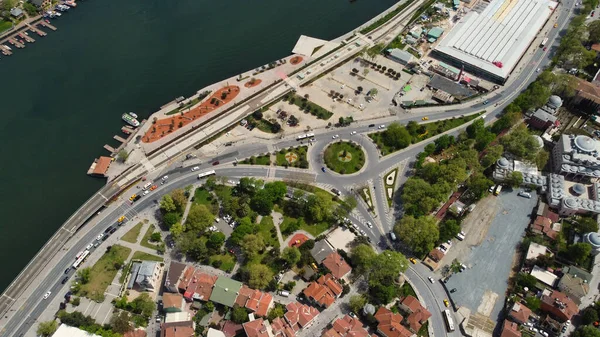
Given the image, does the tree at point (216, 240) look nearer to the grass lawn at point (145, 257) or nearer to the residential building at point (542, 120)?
the grass lawn at point (145, 257)

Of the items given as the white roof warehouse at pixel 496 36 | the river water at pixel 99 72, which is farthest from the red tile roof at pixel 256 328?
the white roof warehouse at pixel 496 36

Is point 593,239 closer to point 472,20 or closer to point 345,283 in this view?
point 345,283

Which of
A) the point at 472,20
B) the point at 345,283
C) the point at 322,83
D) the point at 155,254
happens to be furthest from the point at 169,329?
the point at 472,20

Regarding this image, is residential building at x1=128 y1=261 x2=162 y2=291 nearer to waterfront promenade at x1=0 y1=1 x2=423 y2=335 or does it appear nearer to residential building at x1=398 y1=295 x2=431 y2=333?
waterfront promenade at x1=0 y1=1 x2=423 y2=335

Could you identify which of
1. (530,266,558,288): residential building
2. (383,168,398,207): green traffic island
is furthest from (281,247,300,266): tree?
(530,266,558,288): residential building

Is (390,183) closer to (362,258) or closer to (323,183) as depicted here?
(323,183)

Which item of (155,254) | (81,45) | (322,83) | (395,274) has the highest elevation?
(322,83)

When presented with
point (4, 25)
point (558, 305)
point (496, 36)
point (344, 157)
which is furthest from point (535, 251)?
point (4, 25)
